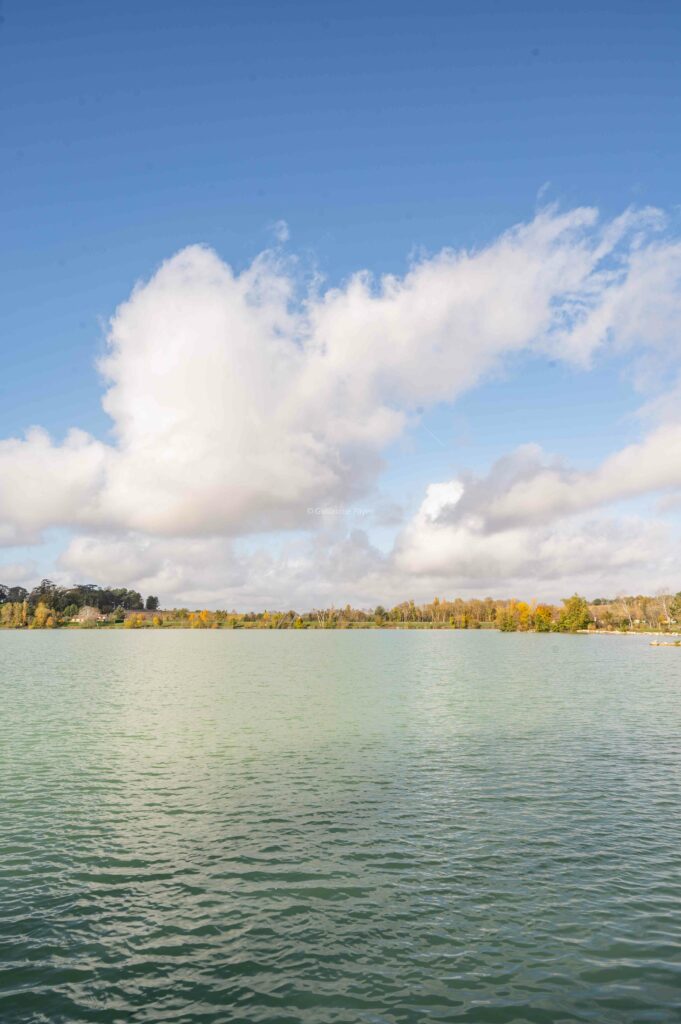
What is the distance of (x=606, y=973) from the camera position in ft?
55.3

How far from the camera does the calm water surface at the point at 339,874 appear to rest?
629 inches

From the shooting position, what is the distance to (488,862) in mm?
24344

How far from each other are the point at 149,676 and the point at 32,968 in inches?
3682

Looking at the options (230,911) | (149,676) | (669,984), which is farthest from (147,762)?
(149,676)

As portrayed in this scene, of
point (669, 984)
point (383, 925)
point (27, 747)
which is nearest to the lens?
point (669, 984)

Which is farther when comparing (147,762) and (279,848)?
(147,762)

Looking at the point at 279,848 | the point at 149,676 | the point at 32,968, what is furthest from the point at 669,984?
the point at 149,676

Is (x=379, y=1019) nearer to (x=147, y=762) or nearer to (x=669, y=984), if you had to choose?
(x=669, y=984)

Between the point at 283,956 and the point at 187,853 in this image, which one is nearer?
the point at 283,956

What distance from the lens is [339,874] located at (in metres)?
23.1

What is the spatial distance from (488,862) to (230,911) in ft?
33.1

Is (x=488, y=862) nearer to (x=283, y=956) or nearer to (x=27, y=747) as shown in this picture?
(x=283, y=956)

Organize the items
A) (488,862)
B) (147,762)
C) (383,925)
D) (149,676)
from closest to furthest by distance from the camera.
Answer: (383,925) → (488,862) → (147,762) → (149,676)

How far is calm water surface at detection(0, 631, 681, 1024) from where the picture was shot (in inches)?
629
